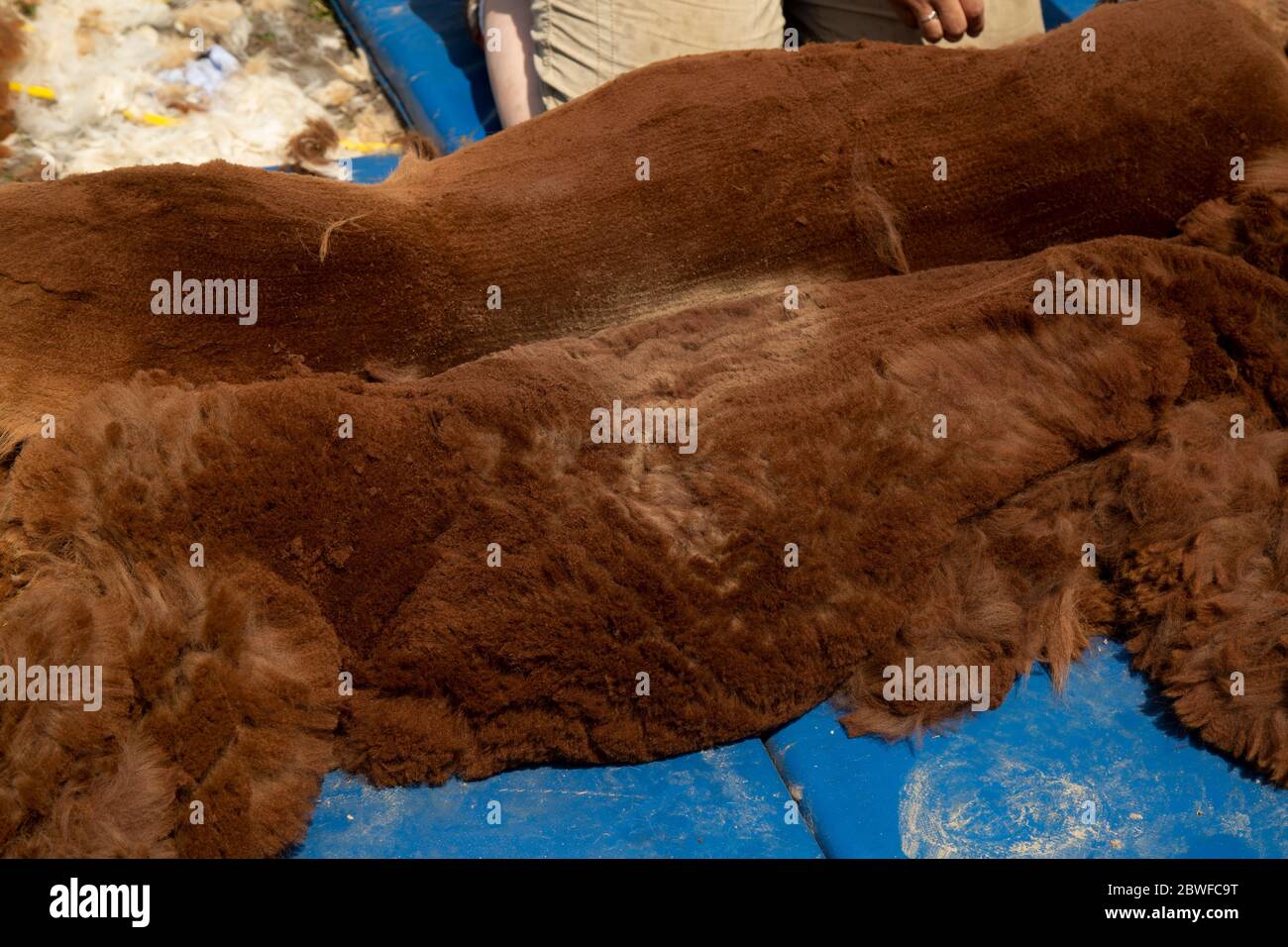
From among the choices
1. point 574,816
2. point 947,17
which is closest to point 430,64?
point 947,17

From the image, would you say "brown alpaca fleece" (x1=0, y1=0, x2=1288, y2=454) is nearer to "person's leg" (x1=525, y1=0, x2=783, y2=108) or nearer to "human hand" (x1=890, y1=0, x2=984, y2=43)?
"human hand" (x1=890, y1=0, x2=984, y2=43)

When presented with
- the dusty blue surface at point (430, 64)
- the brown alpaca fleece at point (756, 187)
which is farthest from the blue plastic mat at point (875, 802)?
the dusty blue surface at point (430, 64)

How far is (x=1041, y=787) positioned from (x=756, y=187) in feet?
3.24

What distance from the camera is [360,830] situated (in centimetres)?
145

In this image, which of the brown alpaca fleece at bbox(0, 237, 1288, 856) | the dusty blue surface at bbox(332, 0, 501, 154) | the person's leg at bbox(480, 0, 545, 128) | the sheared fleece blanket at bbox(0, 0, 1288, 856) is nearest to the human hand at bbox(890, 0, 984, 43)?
the sheared fleece blanket at bbox(0, 0, 1288, 856)

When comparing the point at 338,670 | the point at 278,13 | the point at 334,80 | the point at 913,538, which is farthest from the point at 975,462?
the point at 278,13

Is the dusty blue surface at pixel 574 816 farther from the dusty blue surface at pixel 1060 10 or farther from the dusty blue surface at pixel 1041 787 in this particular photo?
the dusty blue surface at pixel 1060 10

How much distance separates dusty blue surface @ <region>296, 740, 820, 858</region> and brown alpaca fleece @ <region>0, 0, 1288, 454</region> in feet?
2.10

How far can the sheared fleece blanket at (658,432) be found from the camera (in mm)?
1350

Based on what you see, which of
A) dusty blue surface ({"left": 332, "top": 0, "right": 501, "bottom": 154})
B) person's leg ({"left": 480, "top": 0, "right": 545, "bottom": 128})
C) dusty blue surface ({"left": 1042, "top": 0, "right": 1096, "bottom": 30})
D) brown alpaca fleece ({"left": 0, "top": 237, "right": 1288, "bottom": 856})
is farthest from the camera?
dusty blue surface ({"left": 1042, "top": 0, "right": 1096, "bottom": 30})

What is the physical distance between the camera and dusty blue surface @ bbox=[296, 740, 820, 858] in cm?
Result: 144

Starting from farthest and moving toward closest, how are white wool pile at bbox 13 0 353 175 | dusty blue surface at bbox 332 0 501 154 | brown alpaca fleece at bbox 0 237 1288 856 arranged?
white wool pile at bbox 13 0 353 175, dusty blue surface at bbox 332 0 501 154, brown alpaca fleece at bbox 0 237 1288 856

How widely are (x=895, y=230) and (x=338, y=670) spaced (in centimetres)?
109

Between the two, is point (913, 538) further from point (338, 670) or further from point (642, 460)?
point (338, 670)
